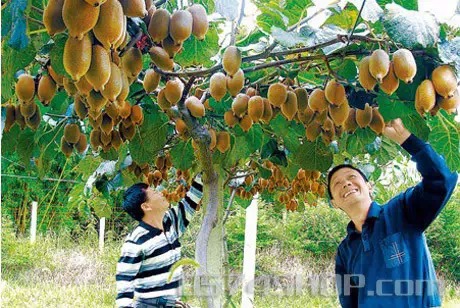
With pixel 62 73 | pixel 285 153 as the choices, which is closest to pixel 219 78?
pixel 62 73

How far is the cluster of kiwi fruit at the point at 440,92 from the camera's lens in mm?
793

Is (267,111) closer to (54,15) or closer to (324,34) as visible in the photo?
(324,34)

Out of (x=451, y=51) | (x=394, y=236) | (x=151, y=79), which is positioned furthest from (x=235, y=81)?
(x=394, y=236)

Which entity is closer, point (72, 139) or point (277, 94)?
point (277, 94)

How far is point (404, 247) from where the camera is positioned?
4.81 feet

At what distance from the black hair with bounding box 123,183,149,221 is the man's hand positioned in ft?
3.58

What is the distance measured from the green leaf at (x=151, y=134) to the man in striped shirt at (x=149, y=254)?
77 cm

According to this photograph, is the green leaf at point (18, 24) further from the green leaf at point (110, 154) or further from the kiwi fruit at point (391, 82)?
the green leaf at point (110, 154)

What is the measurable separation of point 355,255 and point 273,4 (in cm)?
90

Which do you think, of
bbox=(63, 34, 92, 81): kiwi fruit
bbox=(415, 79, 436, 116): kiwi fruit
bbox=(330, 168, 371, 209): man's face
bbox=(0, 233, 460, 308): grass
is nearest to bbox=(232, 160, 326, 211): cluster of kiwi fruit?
bbox=(330, 168, 371, 209): man's face

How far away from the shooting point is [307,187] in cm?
206

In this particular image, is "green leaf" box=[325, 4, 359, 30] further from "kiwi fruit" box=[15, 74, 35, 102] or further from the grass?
the grass

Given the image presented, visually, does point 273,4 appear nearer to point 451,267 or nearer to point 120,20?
point 120,20

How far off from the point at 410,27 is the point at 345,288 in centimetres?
106
